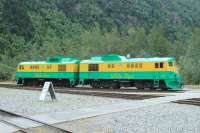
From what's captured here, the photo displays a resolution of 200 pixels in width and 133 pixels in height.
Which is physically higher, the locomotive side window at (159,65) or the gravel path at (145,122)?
the locomotive side window at (159,65)

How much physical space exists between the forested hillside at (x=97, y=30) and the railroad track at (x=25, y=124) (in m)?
30.3

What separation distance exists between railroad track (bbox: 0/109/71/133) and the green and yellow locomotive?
55.4ft

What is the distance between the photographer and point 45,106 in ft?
70.4

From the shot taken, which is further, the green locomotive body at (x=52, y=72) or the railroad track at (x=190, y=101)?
the green locomotive body at (x=52, y=72)

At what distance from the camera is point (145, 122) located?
1535 cm

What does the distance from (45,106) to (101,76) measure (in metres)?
15.4

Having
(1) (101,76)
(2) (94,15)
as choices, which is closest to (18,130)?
(1) (101,76)

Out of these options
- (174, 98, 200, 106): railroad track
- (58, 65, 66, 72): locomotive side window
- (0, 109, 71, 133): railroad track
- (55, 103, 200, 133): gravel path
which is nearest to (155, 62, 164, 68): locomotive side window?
(58, 65, 66, 72): locomotive side window

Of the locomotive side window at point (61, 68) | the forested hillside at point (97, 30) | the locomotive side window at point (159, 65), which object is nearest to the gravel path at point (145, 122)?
the locomotive side window at point (159, 65)

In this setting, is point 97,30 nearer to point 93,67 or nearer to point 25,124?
point 93,67

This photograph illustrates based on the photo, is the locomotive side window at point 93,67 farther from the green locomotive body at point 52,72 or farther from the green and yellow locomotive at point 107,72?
the green locomotive body at point 52,72

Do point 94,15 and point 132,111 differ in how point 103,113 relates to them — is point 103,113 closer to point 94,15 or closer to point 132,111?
point 132,111

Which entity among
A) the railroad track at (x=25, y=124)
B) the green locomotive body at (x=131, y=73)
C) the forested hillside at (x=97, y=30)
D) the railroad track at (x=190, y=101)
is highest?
the forested hillside at (x=97, y=30)

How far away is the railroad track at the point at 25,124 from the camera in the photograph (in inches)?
559
